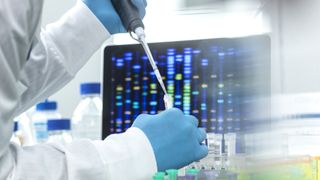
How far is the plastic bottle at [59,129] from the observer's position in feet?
4.26

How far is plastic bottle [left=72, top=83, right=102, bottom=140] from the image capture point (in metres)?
1.44

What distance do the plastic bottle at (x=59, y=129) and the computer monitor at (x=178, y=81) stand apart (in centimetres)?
20

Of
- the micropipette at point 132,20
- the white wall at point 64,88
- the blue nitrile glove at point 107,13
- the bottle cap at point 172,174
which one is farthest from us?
the white wall at point 64,88

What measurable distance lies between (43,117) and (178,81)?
56 cm

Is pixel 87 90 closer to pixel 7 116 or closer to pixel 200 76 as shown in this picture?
pixel 200 76

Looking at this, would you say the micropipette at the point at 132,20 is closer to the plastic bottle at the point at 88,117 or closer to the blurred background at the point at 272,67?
the blurred background at the point at 272,67

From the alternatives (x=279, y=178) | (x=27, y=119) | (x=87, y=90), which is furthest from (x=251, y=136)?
(x=27, y=119)

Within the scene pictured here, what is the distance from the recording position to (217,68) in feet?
3.69

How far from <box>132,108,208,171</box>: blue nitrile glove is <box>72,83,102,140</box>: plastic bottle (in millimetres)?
674

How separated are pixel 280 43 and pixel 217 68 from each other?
0.18m

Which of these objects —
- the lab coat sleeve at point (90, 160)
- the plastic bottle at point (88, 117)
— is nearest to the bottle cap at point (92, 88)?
the plastic bottle at point (88, 117)

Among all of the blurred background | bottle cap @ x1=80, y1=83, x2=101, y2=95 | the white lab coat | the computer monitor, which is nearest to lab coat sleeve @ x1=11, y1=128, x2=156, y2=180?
the white lab coat

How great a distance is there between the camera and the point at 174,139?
761mm

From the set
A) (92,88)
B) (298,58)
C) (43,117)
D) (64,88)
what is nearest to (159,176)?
(298,58)
